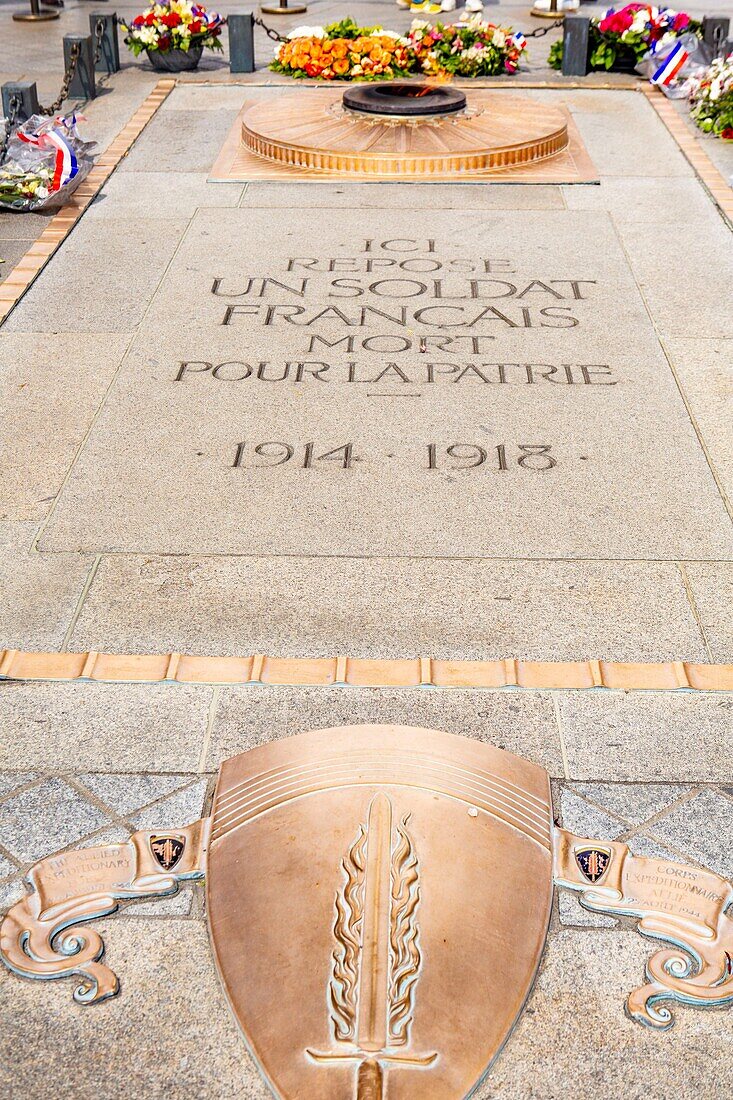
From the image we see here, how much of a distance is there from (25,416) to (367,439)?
5.80 ft

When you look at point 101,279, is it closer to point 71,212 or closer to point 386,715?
point 71,212

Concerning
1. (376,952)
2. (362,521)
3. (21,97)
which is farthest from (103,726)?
(21,97)

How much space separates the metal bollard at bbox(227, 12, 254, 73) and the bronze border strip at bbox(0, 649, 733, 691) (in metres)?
10.9

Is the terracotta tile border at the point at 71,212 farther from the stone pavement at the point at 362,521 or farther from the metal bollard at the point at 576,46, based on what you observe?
the metal bollard at the point at 576,46

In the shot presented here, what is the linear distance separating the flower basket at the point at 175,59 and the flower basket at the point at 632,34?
458 cm

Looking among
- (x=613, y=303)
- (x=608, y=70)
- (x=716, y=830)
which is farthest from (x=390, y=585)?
(x=608, y=70)

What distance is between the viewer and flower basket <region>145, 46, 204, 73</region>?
1298cm

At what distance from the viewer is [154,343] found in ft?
21.9

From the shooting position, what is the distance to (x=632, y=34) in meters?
12.9

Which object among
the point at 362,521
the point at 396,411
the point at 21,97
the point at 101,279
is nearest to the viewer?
the point at 362,521

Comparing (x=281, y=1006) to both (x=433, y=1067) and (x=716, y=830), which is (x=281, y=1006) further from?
(x=716, y=830)

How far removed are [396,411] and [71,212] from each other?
414cm

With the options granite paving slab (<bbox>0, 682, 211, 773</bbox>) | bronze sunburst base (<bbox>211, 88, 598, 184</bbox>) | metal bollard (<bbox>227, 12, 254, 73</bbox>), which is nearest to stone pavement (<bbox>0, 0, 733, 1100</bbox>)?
granite paving slab (<bbox>0, 682, 211, 773</bbox>)

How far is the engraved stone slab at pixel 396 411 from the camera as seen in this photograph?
16.4 ft
